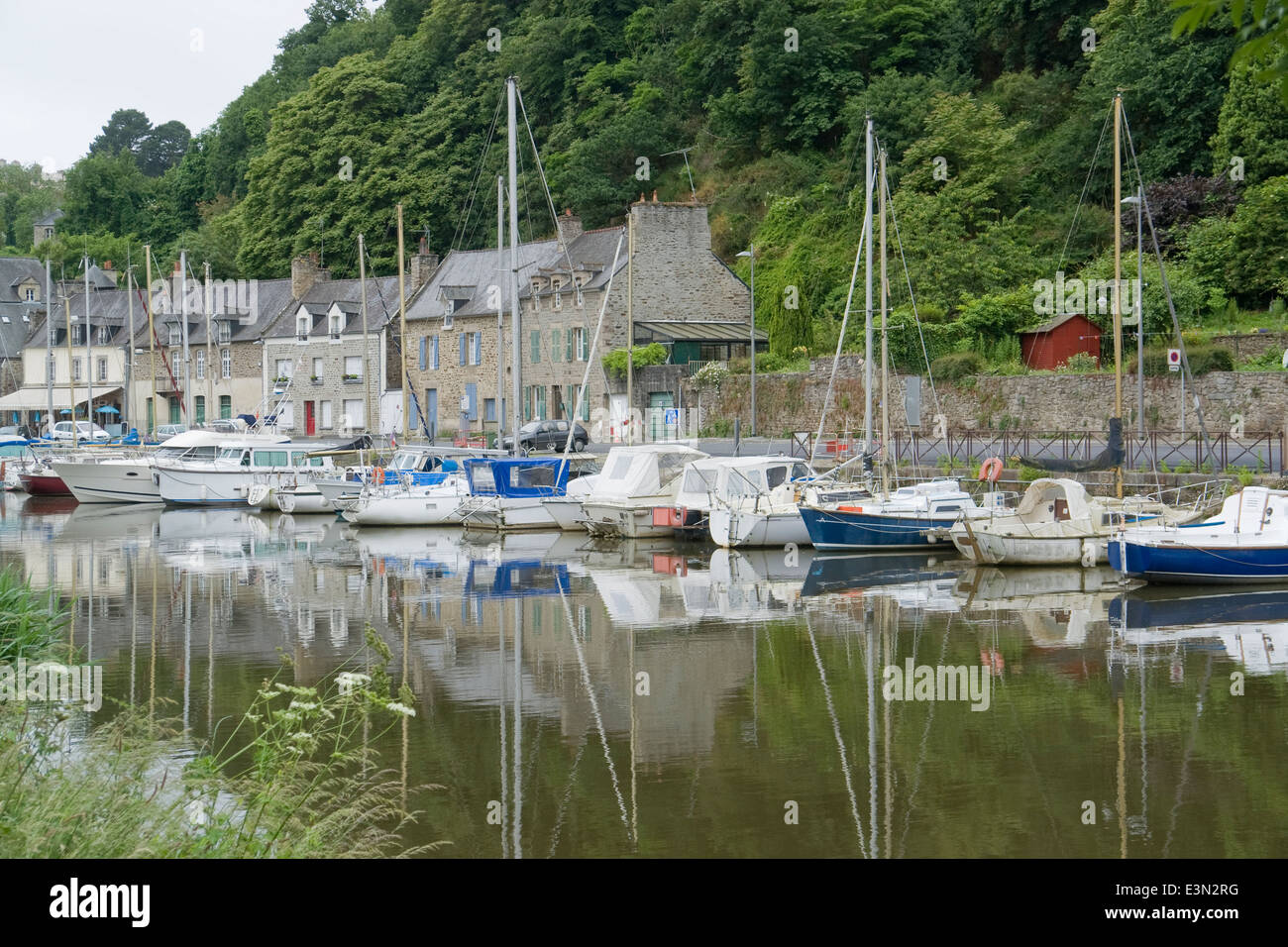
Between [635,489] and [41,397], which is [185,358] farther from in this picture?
[635,489]

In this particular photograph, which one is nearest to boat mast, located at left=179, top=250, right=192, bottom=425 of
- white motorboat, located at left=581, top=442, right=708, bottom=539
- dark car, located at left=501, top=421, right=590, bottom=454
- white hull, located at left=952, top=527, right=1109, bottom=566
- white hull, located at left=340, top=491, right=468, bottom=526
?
dark car, located at left=501, top=421, right=590, bottom=454

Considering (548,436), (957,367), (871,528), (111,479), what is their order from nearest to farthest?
1. (871,528)
2. (957,367)
3. (111,479)
4. (548,436)

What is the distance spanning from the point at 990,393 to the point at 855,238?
13.7 metres

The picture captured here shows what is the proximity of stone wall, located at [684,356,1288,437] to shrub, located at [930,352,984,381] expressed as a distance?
0.30m

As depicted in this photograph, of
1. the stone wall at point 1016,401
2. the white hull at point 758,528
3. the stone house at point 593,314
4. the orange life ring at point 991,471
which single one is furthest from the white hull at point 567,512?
the stone house at point 593,314

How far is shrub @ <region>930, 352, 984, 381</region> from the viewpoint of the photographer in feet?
129

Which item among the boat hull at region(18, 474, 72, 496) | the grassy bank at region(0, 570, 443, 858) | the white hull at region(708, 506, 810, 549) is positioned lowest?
the grassy bank at region(0, 570, 443, 858)

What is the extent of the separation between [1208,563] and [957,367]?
18.3m

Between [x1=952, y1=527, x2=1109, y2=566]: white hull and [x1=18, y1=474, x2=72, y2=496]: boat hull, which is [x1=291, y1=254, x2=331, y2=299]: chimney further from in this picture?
[x1=952, y1=527, x2=1109, y2=566]: white hull

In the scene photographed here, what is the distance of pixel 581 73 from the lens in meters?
68.9

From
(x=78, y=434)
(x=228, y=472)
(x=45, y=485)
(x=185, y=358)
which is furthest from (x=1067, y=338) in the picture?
(x=78, y=434)

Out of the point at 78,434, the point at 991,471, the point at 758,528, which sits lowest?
the point at 758,528

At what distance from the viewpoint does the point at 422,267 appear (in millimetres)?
62625
